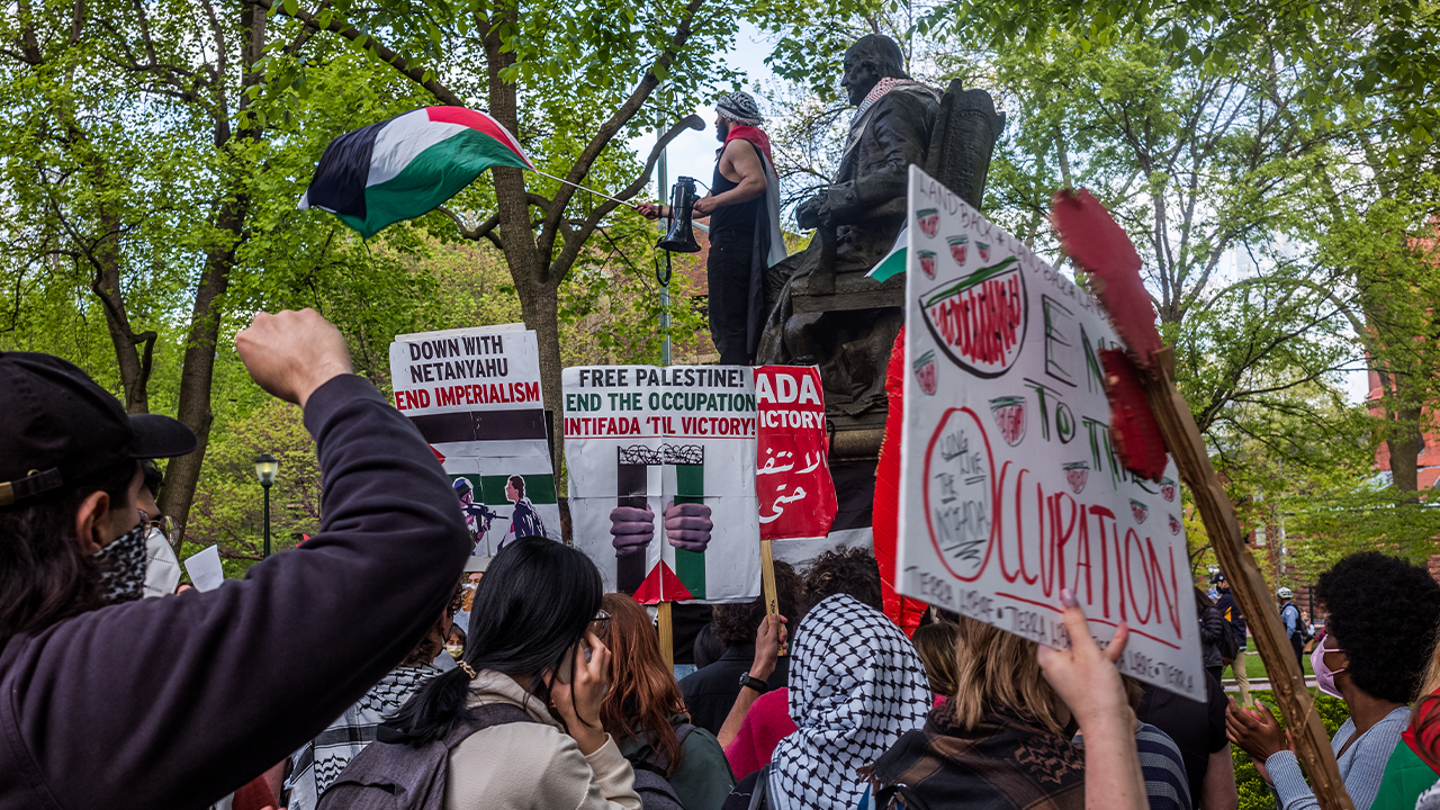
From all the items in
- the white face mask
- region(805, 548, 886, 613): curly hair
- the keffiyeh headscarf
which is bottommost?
region(805, 548, 886, 613): curly hair

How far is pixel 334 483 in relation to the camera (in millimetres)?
1207

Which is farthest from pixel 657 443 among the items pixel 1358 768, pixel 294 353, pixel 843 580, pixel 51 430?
pixel 51 430

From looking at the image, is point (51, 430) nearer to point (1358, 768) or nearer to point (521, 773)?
point (521, 773)

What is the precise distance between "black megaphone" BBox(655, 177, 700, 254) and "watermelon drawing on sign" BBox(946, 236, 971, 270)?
5.20 metres

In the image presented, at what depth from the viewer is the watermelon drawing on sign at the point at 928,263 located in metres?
1.56

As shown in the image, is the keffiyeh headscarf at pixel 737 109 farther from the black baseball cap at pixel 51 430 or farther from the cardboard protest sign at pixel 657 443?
the black baseball cap at pixel 51 430

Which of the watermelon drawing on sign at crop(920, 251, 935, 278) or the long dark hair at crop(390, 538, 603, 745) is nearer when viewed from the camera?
the watermelon drawing on sign at crop(920, 251, 935, 278)

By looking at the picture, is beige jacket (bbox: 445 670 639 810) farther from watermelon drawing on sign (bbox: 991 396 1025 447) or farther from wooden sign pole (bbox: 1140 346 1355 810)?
wooden sign pole (bbox: 1140 346 1355 810)

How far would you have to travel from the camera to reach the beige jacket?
6.28ft

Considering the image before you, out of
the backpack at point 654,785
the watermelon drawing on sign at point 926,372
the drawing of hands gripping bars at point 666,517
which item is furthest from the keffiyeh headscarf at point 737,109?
the watermelon drawing on sign at point 926,372

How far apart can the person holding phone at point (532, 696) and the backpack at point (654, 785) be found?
34cm

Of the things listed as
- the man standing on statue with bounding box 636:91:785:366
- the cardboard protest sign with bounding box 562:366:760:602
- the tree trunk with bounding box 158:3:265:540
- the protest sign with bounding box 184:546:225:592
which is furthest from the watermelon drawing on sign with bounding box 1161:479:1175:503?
the tree trunk with bounding box 158:3:265:540

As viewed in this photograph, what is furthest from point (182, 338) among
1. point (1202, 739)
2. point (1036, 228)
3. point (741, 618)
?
point (1202, 739)

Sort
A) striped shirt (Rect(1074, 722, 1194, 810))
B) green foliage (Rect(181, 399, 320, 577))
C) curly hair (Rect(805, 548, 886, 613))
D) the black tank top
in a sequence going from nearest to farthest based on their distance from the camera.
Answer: striped shirt (Rect(1074, 722, 1194, 810)) → curly hair (Rect(805, 548, 886, 613)) → the black tank top → green foliage (Rect(181, 399, 320, 577))
